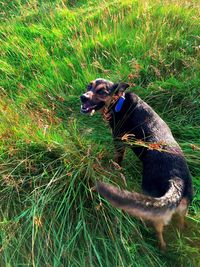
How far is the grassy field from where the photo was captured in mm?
2861

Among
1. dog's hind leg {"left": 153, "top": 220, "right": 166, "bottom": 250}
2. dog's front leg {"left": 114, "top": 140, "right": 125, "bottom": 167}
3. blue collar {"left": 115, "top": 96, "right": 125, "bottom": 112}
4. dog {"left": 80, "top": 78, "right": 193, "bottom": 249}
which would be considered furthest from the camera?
blue collar {"left": 115, "top": 96, "right": 125, "bottom": 112}

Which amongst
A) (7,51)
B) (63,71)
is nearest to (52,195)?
(63,71)

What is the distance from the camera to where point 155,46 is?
4414 mm

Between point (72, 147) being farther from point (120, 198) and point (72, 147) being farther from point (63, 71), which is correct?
point (63, 71)

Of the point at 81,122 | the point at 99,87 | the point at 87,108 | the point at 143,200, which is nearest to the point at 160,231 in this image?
the point at 143,200

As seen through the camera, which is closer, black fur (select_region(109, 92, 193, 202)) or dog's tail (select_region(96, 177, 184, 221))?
dog's tail (select_region(96, 177, 184, 221))

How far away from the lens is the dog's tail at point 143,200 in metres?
2.10

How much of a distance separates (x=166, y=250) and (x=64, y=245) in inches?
32.0

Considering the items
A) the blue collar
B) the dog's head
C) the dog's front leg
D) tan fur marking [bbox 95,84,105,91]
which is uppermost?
tan fur marking [bbox 95,84,105,91]

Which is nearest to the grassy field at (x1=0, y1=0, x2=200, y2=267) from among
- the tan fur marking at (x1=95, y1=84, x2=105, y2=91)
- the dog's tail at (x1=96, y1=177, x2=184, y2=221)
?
the tan fur marking at (x1=95, y1=84, x2=105, y2=91)

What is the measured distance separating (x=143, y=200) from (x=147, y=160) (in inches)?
33.8

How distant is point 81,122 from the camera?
4020 millimetres

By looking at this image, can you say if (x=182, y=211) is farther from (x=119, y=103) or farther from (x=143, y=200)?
(x=119, y=103)

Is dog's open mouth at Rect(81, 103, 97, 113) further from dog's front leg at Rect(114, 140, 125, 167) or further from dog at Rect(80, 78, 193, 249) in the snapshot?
dog's front leg at Rect(114, 140, 125, 167)
